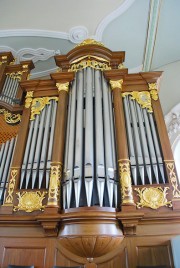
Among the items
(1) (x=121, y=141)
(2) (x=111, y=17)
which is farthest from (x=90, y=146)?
(2) (x=111, y=17)

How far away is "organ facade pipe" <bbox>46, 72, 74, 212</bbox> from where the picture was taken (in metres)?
2.52

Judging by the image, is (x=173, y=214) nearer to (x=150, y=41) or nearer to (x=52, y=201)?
(x=52, y=201)

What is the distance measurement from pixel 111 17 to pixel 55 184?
12.1ft

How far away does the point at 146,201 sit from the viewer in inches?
97.6

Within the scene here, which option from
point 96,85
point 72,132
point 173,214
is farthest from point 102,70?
point 173,214

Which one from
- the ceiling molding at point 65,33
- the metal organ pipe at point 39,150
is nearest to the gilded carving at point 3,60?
the ceiling molding at point 65,33

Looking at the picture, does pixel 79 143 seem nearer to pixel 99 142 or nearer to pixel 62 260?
pixel 99 142

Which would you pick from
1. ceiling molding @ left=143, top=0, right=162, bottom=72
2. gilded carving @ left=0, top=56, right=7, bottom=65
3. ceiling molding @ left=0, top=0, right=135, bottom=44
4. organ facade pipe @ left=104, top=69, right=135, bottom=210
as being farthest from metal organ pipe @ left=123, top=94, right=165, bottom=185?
gilded carving @ left=0, top=56, right=7, bottom=65

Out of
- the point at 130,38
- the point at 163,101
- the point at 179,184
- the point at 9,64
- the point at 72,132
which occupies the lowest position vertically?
the point at 179,184

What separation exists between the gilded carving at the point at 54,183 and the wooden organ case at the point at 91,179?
0.01 meters

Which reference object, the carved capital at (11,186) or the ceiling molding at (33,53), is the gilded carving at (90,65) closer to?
the ceiling molding at (33,53)

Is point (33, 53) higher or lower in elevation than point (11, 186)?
higher

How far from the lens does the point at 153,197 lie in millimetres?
2490

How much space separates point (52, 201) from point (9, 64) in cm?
364
